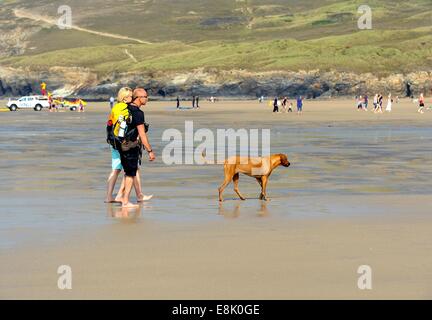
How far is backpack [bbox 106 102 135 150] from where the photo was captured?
1600 centimetres

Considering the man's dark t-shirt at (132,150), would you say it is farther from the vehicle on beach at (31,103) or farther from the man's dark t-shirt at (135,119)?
the vehicle on beach at (31,103)

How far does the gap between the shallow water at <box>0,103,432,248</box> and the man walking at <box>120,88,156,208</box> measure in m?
0.48

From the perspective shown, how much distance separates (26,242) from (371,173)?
1137 cm

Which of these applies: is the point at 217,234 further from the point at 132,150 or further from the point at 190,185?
the point at 190,185

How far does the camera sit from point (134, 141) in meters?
16.1

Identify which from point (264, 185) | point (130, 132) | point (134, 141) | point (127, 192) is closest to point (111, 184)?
point (127, 192)

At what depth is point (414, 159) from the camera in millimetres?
26688

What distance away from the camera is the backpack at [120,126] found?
16000 mm

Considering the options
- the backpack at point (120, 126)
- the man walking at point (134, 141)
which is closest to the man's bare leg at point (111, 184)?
the man walking at point (134, 141)

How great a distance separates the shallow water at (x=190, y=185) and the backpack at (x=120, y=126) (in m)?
1.06

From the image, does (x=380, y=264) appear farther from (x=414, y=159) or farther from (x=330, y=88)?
(x=330, y=88)

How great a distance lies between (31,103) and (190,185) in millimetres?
72682

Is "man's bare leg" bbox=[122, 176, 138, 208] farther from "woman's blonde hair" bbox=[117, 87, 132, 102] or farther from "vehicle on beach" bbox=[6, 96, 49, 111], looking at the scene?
"vehicle on beach" bbox=[6, 96, 49, 111]

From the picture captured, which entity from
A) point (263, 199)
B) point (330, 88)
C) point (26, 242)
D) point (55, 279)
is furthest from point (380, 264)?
point (330, 88)
